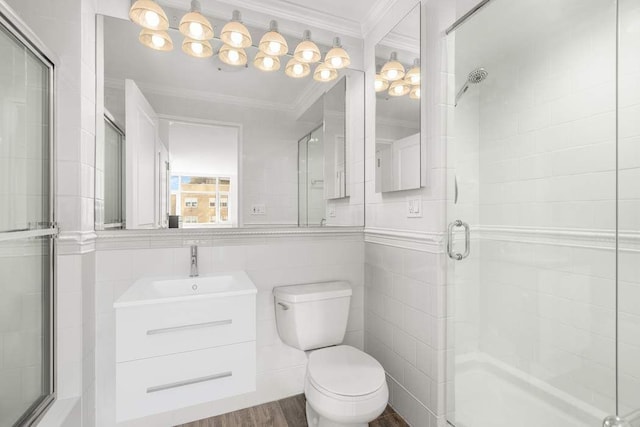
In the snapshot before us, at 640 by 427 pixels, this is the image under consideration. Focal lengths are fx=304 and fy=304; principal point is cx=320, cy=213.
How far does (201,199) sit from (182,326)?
2.49 ft

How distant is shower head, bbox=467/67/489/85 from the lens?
1.45 metres

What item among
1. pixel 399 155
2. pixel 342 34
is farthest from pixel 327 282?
pixel 342 34

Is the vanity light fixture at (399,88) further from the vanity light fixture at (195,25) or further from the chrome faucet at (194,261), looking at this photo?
the chrome faucet at (194,261)

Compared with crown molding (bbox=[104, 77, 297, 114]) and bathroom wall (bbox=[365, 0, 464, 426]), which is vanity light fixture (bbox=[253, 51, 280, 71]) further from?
bathroom wall (bbox=[365, 0, 464, 426])

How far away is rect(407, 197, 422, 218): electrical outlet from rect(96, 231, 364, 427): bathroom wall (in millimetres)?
533

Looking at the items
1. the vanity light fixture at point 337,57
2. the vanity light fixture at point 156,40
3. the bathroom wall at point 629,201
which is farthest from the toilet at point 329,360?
the vanity light fixture at point 156,40

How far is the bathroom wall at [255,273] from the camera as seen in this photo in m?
1.60

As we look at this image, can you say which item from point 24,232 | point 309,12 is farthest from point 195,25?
point 24,232

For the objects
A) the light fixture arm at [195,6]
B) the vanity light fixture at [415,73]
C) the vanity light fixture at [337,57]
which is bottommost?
the vanity light fixture at [415,73]

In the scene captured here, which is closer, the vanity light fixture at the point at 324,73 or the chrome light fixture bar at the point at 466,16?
the chrome light fixture bar at the point at 466,16

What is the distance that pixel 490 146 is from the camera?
1448 mm

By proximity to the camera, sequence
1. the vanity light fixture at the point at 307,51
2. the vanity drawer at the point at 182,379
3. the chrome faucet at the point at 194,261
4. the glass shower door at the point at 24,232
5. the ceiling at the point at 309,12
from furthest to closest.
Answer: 1. the vanity light fixture at the point at 307,51
2. the ceiling at the point at 309,12
3. the chrome faucet at the point at 194,261
4. the vanity drawer at the point at 182,379
5. the glass shower door at the point at 24,232

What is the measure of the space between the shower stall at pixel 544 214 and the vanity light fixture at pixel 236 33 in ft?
3.67

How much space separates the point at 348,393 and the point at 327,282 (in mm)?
790
